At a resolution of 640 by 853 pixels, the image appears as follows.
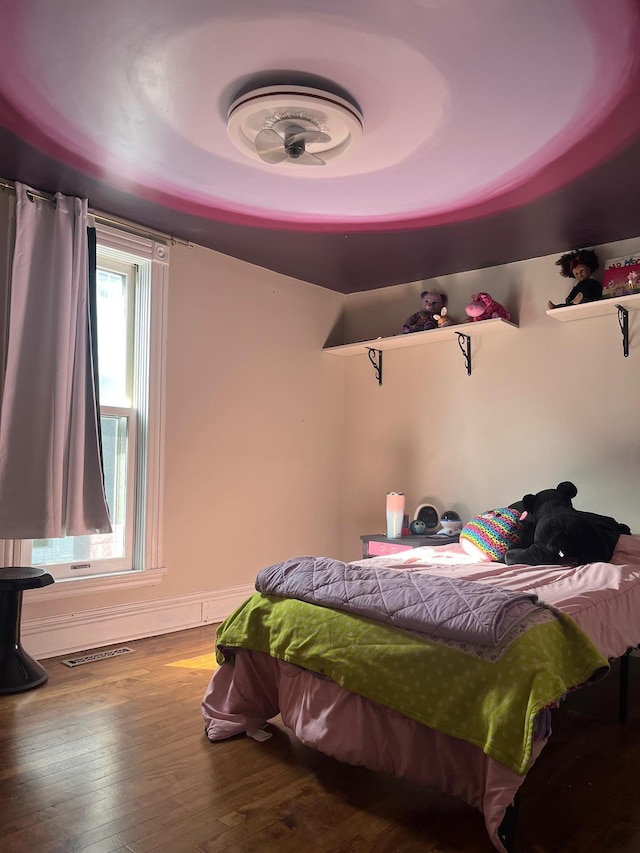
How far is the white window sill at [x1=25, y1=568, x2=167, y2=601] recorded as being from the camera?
325 centimetres

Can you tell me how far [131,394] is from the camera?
3.73 meters

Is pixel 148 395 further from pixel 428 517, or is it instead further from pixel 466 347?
pixel 466 347

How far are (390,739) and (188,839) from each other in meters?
0.59

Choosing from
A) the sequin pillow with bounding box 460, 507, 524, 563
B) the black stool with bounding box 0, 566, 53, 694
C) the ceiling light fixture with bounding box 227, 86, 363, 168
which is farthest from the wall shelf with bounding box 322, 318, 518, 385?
the black stool with bounding box 0, 566, 53, 694

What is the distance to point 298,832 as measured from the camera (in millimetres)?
1715

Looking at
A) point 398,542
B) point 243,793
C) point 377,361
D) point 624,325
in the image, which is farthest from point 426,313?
point 243,793

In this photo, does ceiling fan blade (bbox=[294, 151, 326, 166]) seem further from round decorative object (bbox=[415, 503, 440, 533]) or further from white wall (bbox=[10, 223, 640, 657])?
round decorative object (bbox=[415, 503, 440, 533])

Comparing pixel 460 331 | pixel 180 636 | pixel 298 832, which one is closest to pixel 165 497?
pixel 180 636

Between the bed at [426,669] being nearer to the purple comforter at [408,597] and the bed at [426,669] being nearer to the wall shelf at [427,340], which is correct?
the purple comforter at [408,597]

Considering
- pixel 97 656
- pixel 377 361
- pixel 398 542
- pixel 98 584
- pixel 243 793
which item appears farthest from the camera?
pixel 377 361

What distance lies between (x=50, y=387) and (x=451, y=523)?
239 cm

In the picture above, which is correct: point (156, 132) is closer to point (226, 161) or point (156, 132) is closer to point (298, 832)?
point (226, 161)

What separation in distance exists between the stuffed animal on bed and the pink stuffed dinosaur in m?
0.34

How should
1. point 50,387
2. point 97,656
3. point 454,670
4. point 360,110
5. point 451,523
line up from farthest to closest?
point 451,523 → point 97,656 → point 50,387 → point 360,110 → point 454,670
